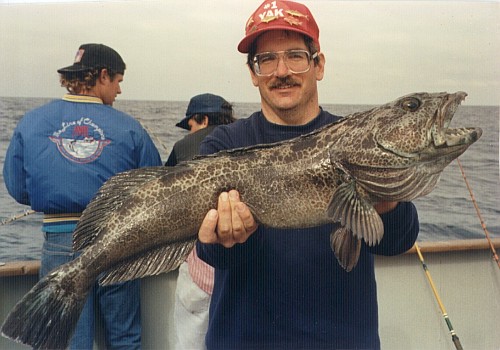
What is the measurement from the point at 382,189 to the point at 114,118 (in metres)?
1.95

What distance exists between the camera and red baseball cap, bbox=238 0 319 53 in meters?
2.09

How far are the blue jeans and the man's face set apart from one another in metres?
1.68

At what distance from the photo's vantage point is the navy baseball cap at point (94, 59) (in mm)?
3152

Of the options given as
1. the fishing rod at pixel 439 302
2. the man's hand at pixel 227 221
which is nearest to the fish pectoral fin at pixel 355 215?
the man's hand at pixel 227 221

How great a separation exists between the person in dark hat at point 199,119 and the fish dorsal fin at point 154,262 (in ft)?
4.94

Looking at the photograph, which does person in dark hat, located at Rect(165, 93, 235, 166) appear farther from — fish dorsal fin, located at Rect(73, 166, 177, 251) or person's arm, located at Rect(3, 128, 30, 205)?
fish dorsal fin, located at Rect(73, 166, 177, 251)

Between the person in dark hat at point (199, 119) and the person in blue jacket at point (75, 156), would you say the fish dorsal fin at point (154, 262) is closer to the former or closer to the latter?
the person in blue jacket at point (75, 156)

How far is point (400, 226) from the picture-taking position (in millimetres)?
1899

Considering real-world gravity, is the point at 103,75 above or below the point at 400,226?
above

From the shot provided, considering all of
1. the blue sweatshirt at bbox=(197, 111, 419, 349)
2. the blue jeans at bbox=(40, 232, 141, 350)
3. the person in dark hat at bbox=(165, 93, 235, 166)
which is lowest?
the blue jeans at bbox=(40, 232, 141, 350)

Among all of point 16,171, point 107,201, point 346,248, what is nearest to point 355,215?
point 346,248

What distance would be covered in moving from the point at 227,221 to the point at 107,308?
5.89ft

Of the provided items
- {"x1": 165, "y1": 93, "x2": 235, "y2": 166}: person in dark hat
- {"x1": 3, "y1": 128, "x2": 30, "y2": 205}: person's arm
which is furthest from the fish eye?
{"x1": 3, "y1": 128, "x2": 30, "y2": 205}: person's arm

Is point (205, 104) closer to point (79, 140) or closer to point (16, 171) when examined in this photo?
point (79, 140)
